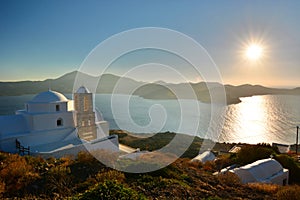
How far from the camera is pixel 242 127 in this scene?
190ft

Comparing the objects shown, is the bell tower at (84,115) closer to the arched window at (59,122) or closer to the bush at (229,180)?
the arched window at (59,122)

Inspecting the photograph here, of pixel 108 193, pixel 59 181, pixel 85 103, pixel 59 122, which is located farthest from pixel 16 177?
pixel 85 103

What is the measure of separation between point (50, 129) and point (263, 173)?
11.9 meters

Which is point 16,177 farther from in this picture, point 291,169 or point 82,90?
point 291,169

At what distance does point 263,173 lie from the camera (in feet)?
32.8

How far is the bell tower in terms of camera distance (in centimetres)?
1615

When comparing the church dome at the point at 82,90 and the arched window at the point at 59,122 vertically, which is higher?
the church dome at the point at 82,90

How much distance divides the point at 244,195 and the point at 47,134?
11.7 metres

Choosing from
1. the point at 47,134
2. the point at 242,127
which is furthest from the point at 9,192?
the point at 242,127

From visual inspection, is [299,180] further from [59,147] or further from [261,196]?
[59,147]

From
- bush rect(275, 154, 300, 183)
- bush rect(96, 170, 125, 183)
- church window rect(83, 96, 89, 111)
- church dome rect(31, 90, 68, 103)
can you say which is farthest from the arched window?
bush rect(275, 154, 300, 183)

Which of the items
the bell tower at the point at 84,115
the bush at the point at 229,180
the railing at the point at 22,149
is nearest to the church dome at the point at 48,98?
the bell tower at the point at 84,115

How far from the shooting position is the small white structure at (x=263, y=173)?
380 inches

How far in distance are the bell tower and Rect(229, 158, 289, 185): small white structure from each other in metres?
10.5
